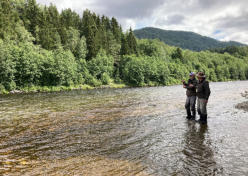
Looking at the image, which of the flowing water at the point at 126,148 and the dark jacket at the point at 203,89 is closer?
the flowing water at the point at 126,148

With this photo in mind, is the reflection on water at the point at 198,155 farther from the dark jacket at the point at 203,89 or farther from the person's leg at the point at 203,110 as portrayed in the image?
the dark jacket at the point at 203,89

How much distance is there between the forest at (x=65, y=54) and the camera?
5152 cm

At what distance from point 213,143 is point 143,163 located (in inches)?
151

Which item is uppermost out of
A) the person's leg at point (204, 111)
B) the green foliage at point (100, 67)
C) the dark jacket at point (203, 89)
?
the green foliage at point (100, 67)

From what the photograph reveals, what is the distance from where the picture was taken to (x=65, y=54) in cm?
6675

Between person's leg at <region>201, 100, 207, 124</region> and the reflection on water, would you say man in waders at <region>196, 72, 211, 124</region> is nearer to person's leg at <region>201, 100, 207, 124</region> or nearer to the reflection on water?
person's leg at <region>201, 100, 207, 124</region>

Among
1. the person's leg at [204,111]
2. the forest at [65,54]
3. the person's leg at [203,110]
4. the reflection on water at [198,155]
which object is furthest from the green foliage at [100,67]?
the reflection on water at [198,155]

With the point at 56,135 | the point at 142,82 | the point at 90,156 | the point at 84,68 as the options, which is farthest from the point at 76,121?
the point at 142,82

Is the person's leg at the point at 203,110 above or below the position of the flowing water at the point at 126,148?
above

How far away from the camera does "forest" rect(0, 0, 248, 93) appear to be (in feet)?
169

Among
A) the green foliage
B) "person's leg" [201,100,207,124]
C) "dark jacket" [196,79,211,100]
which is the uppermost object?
the green foliage

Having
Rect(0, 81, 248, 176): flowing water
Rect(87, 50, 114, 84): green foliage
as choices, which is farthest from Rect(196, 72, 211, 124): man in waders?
Rect(87, 50, 114, 84): green foliage

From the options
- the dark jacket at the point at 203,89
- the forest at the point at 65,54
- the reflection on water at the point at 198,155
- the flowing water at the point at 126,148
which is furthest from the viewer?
the forest at the point at 65,54

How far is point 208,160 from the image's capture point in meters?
6.66
